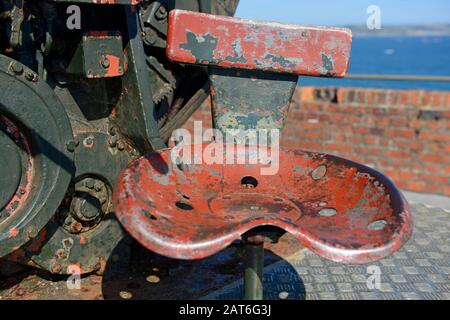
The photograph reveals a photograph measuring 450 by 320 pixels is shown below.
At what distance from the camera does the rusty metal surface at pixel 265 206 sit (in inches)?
60.9

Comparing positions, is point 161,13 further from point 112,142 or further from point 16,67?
point 16,67

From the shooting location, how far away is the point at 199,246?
1.52 metres

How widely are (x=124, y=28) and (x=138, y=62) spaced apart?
0.16 meters

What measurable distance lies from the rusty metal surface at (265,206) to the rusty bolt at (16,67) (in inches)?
24.2

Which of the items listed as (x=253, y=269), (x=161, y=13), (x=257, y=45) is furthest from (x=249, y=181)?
(x=161, y=13)

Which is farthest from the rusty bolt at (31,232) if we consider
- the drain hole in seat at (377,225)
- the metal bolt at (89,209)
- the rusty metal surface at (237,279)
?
the drain hole in seat at (377,225)

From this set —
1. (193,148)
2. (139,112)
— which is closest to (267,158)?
(193,148)

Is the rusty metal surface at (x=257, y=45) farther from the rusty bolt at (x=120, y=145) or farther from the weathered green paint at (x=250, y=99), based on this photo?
the rusty bolt at (x=120, y=145)

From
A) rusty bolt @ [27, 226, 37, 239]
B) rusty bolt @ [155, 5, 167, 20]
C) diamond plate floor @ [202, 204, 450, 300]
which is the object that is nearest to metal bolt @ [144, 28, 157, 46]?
rusty bolt @ [155, 5, 167, 20]

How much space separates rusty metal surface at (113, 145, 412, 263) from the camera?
1547 mm

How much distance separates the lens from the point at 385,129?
4.94 metres

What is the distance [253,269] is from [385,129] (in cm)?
345

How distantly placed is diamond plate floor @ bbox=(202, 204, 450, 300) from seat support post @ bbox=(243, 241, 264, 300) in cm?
83

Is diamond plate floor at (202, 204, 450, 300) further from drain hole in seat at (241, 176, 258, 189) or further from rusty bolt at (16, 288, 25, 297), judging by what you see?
rusty bolt at (16, 288, 25, 297)
